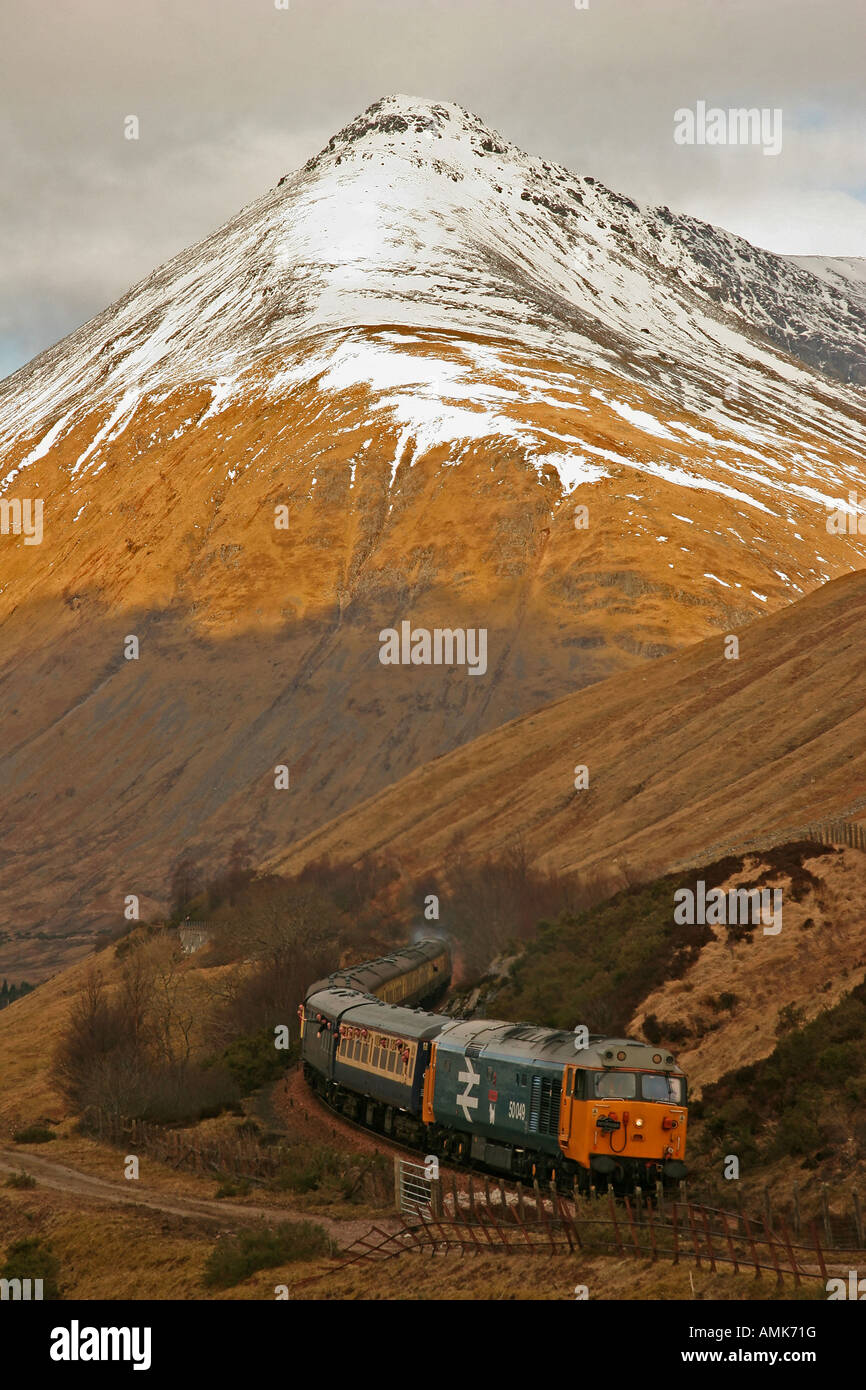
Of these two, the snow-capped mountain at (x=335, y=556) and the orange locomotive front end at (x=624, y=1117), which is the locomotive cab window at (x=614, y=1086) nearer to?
the orange locomotive front end at (x=624, y=1117)

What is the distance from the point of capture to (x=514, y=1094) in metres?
25.6

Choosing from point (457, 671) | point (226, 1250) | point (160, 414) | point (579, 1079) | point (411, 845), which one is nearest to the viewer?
point (226, 1250)

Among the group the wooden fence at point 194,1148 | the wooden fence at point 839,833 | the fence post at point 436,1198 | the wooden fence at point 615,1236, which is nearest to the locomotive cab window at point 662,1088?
the wooden fence at point 615,1236

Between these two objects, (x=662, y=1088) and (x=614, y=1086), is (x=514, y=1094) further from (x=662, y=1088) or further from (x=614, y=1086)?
(x=662, y=1088)

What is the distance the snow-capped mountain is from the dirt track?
63.8m

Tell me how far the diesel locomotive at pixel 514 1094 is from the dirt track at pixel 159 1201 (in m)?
3.38

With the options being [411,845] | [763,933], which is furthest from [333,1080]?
[411,845]

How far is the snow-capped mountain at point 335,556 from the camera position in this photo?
104 metres

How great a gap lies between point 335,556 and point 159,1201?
323 feet

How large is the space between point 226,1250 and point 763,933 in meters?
18.2

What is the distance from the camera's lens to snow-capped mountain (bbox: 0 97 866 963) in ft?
340

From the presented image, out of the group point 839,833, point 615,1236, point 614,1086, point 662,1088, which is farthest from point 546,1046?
point 839,833

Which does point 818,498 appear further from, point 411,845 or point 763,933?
point 763,933
